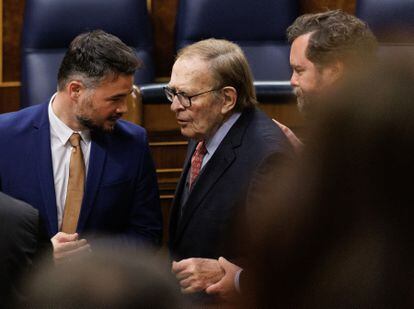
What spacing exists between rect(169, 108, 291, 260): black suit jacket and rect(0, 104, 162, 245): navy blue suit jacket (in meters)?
0.08

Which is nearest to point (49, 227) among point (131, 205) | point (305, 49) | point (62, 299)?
point (131, 205)

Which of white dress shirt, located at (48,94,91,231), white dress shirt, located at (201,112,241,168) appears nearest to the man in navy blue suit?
white dress shirt, located at (48,94,91,231)

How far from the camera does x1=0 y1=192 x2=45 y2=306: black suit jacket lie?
53 cm

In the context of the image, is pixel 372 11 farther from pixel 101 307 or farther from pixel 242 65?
pixel 101 307

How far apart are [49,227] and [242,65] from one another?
32cm

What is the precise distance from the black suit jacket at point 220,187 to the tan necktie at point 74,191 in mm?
141

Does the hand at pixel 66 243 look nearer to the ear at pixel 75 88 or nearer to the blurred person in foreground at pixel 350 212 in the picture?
the ear at pixel 75 88

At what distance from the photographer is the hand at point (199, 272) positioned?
2.70 feet

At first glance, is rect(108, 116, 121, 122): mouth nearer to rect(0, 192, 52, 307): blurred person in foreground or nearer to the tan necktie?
the tan necktie

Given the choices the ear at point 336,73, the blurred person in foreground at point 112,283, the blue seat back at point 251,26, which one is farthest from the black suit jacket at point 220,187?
the blue seat back at point 251,26

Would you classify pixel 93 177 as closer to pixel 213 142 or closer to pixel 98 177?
pixel 98 177

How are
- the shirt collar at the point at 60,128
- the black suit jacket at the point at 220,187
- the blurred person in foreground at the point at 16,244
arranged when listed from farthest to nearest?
the shirt collar at the point at 60,128 → the black suit jacket at the point at 220,187 → the blurred person in foreground at the point at 16,244

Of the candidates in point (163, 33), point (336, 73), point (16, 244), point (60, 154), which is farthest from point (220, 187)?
point (163, 33)

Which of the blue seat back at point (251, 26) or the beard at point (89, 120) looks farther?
the blue seat back at point (251, 26)
